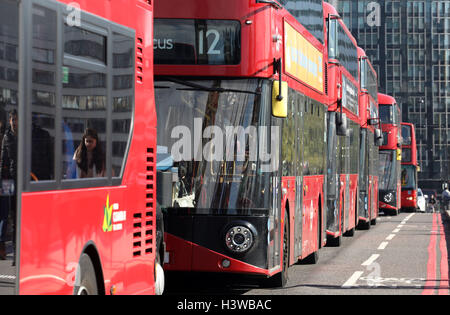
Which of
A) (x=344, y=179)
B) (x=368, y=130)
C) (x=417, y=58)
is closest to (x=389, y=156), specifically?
(x=368, y=130)

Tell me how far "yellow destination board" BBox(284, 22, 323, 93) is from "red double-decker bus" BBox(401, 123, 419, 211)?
39.3 metres

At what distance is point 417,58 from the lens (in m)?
158

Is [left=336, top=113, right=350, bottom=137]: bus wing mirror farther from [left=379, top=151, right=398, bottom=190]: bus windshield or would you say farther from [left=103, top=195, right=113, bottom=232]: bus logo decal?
[left=379, top=151, right=398, bottom=190]: bus windshield

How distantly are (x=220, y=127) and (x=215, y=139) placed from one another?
15 centimetres

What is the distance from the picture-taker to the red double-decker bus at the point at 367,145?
92.9 ft

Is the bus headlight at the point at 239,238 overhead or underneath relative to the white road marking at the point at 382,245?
overhead

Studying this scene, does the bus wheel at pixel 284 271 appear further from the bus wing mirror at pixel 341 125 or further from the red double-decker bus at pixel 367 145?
the red double-decker bus at pixel 367 145

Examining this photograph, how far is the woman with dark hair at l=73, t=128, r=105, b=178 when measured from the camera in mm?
7047

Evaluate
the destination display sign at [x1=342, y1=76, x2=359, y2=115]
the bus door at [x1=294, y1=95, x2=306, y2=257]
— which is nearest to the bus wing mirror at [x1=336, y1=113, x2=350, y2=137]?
the destination display sign at [x1=342, y1=76, x2=359, y2=115]

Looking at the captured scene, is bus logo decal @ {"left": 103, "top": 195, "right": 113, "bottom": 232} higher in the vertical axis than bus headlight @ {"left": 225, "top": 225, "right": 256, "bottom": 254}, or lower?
higher

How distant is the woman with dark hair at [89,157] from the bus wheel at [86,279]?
59 cm

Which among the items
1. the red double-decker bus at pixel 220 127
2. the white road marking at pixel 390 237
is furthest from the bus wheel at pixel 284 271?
the white road marking at pixel 390 237

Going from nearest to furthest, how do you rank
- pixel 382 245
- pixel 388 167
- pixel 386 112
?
pixel 382 245, pixel 386 112, pixel 388 167

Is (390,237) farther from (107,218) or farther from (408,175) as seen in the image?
(408,175)
